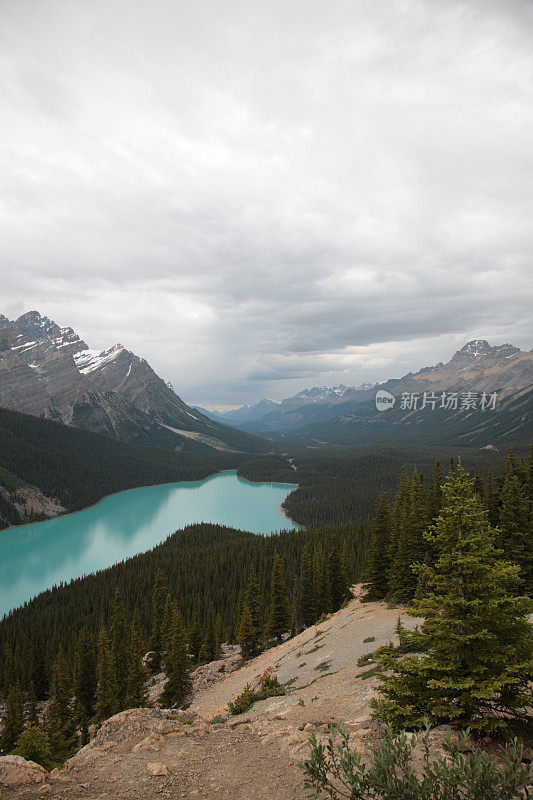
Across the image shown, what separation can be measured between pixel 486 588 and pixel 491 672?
1.78m

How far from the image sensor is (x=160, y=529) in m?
147

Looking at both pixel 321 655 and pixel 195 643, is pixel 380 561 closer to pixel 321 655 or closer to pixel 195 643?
pixel 321 655

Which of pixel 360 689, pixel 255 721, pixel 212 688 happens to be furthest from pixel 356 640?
pixel 212 688

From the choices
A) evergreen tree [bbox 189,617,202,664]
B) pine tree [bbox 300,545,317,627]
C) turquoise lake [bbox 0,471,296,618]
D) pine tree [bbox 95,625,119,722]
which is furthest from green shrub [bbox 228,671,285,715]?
turquoise lake [bbox 0,471,296,618]

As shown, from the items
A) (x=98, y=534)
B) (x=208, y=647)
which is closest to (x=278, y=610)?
(x=208, y=647)

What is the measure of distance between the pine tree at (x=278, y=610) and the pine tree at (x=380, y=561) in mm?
9466

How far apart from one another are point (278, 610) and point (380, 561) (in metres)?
14.1

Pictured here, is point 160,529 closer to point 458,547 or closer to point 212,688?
point 212,688

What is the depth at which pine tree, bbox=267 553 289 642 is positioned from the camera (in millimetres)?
40375

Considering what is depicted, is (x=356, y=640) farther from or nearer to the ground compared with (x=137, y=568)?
farther from the ground

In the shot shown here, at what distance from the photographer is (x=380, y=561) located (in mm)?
34312

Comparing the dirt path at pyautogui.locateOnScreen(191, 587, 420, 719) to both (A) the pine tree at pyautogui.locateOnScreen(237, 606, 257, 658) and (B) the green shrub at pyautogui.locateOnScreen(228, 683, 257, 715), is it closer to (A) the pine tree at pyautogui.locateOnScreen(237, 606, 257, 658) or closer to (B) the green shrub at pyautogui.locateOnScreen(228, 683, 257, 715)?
(A) the pine tree at pyautogui.locateOnScreen(237, 606, 257, 658)

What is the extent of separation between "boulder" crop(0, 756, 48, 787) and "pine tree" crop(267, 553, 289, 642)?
3380cm

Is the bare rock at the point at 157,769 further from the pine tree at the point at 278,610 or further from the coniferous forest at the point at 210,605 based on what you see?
the pine tree at the point at 278,610
